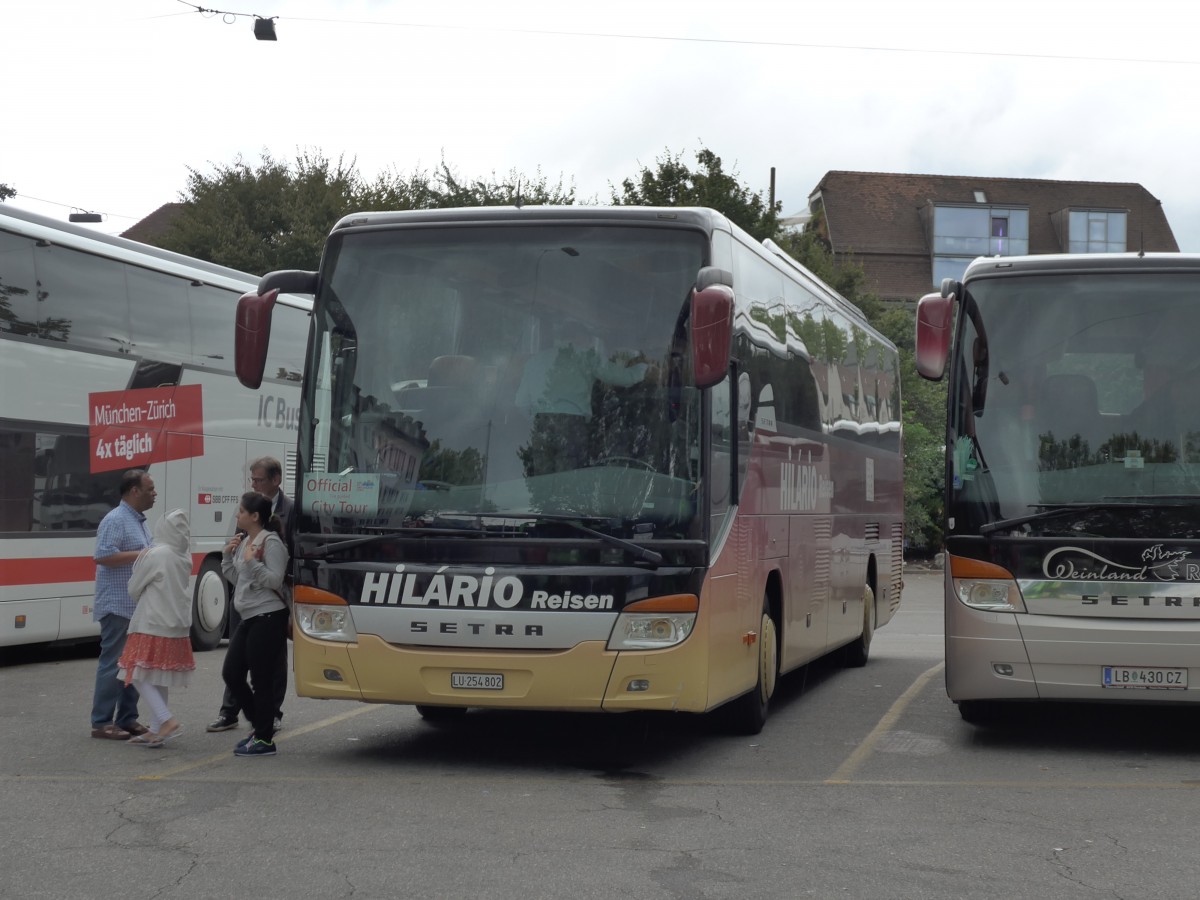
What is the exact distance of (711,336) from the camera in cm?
861

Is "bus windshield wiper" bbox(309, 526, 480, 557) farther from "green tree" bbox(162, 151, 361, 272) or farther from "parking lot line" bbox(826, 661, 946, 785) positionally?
"green tree" bbox(162, 151, 361, 272)

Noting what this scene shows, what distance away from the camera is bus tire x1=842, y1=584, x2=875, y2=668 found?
16547mm

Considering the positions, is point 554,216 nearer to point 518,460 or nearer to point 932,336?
point 518,460

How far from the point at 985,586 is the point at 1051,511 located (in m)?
0.64

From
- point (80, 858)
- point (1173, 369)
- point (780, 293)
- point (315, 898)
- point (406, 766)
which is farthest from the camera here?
point (780, 293)

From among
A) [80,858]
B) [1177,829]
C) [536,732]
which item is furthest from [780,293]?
[80,858]

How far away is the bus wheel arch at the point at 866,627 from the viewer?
1652 cm

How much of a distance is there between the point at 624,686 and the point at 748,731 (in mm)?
2346

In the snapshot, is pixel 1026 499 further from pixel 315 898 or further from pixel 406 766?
pixel 315 898

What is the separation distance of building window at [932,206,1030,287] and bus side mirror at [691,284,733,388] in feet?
191

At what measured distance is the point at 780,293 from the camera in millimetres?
12234

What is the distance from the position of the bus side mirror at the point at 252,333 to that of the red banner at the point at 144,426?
7429 millimetres

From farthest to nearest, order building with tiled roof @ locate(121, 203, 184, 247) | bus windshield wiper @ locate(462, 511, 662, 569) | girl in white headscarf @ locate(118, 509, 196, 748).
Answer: building with tiled roof @ locate(121, 203, 184, 247)
girl in white headscarf @ locate(118, 509, 196, 748)
bus windshield wiper @ locate(462, 511, 662, 569)

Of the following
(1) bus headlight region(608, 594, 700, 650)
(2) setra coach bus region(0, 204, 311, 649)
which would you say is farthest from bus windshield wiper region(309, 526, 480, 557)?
(2) setra coach bus region(0, 204, 311, 649)
